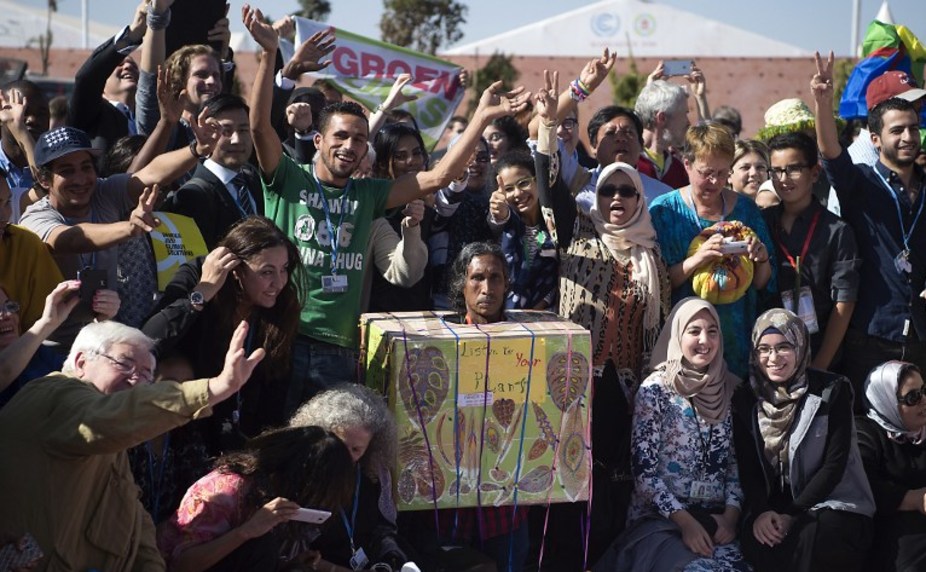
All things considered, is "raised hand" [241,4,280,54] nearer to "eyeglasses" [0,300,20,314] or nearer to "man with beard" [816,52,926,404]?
"eyeglasses" [0,300,20,314]

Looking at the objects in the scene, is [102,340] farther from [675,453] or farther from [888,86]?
[888,86]

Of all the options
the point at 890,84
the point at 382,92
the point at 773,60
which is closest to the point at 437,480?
the point at 382,92

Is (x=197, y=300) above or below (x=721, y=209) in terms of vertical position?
below

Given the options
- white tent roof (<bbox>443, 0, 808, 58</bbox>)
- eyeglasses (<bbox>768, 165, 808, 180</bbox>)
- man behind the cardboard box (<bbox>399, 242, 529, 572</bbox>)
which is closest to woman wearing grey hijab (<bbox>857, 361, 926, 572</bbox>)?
eyeglasses (<bbox>768, 165, 808, 180</bbox>)

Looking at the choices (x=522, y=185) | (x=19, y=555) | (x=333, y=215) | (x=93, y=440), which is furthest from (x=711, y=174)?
(x=19, y=555)

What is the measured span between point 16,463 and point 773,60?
2203 cm

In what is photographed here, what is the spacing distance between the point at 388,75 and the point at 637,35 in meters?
35.1

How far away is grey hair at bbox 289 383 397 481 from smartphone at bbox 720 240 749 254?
6.04 feet

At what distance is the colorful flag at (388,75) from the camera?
785cm

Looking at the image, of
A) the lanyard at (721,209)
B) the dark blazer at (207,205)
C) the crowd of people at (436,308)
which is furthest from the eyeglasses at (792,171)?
the dark blazer at (207,205)

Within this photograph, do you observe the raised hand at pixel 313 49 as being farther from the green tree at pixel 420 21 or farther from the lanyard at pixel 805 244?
the green tree at pixel 420 21

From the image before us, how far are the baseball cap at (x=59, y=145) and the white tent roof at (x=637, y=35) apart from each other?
32.4 m

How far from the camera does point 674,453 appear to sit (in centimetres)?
549

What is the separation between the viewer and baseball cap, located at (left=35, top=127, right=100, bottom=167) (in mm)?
4930
